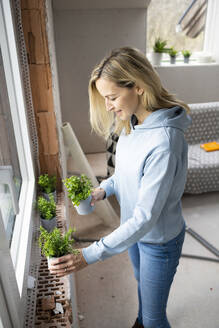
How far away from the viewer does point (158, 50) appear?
12.2 feet

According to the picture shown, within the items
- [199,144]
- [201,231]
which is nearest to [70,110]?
[199,144]

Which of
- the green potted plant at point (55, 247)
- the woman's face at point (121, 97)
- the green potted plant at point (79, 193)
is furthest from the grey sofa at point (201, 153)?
the green potted plant at point (55, 247)

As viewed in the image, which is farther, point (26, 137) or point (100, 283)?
point (100, 283)

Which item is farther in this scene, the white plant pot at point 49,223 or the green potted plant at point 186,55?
the green potted plant at point 186,55

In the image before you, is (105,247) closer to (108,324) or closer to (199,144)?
(108,324)

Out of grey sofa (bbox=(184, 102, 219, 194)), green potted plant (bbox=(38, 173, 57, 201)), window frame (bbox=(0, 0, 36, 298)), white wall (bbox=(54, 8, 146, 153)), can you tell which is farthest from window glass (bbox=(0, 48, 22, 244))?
white wall (bbox=(54, 8, 146, 153))

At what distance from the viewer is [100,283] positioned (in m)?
1.93

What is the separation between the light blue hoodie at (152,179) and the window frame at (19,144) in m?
0.31

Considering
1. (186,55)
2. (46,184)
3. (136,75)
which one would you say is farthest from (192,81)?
(136,75)

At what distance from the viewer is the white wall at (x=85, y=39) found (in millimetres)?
3227

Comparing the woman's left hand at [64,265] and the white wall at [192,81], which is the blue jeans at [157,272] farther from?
the white wall at [192,81]

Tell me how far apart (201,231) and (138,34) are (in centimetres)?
230

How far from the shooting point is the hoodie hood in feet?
3.35

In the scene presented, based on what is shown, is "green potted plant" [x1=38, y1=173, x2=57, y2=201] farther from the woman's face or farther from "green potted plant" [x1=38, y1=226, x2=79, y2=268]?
the woman's face
